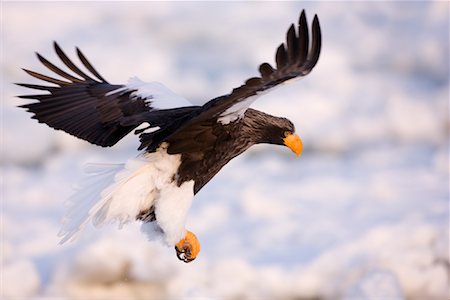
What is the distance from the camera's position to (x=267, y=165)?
6.73m

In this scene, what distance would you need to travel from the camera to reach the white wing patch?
3.50m

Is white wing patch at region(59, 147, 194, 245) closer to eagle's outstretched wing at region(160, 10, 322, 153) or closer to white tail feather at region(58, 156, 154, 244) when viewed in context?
white tail feather at region(58, 156, 154, 244)

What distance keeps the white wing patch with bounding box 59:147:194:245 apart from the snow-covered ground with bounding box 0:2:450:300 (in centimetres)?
90

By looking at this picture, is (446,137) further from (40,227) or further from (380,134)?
(40,227)

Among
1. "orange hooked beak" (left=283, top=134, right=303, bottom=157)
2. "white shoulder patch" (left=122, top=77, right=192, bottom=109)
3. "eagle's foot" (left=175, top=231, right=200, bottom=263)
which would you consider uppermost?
"white shoulder patch" (left=122, top=77, right=192, bottom=109)

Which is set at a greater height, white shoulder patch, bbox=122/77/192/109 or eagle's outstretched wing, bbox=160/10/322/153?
white shoulder patch, bbox=122/77/192/109

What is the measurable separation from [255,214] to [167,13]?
4.67 metres

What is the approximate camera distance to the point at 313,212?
5750 mm

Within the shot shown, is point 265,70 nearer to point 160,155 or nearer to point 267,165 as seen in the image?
point 160,155

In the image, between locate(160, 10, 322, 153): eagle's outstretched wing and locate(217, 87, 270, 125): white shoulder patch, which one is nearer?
locate(160, 10, 322, 153): eagle's outstretched wing

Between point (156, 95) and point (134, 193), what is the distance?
0.51 metres

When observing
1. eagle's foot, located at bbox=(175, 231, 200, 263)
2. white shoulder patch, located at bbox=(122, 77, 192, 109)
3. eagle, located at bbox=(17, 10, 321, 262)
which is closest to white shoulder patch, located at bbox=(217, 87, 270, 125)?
eagle, located at bbox=(17, 10, 321, 262)

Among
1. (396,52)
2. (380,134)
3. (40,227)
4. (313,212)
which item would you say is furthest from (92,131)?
(396,52)

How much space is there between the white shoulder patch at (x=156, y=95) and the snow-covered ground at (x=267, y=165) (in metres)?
1.03
